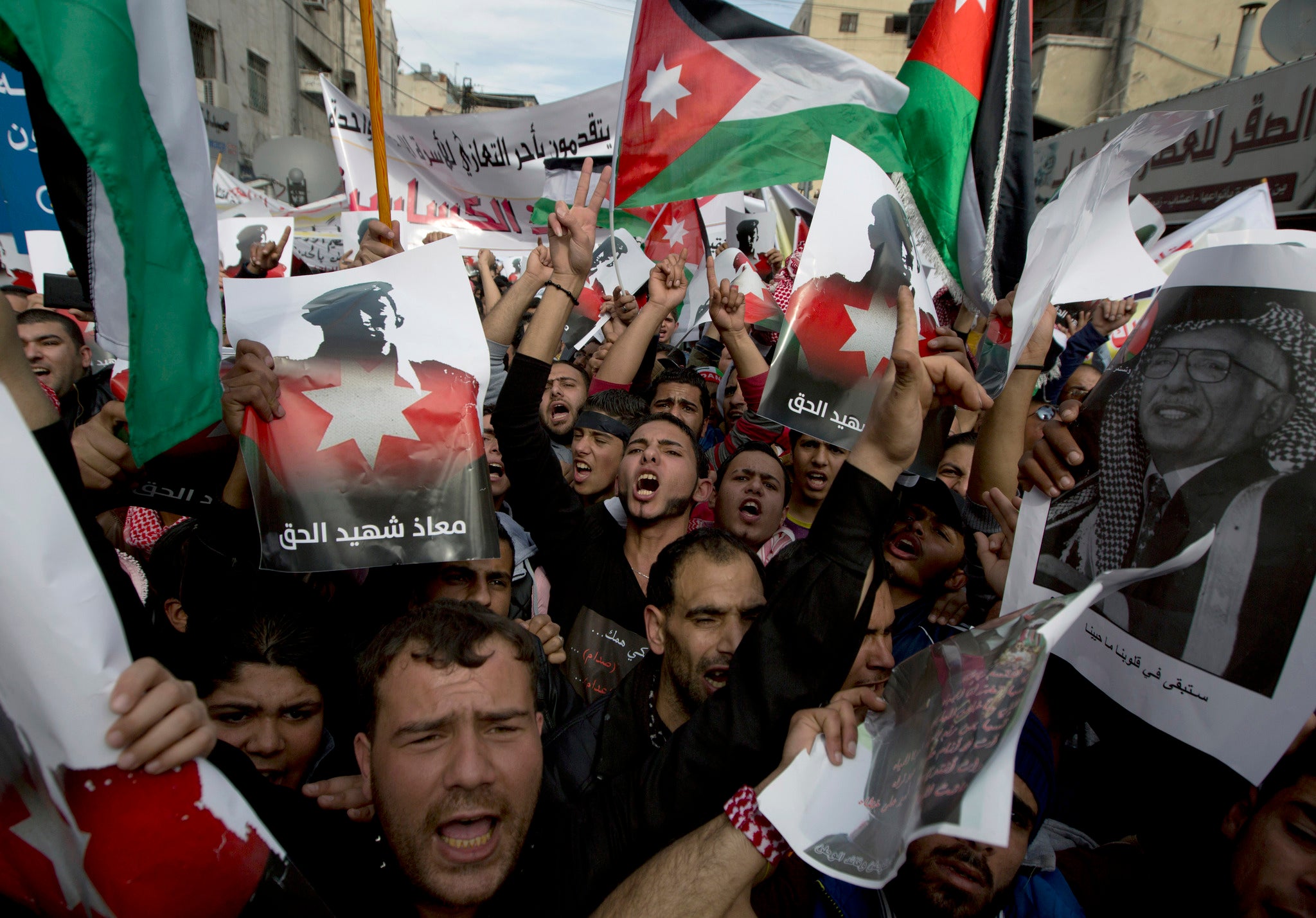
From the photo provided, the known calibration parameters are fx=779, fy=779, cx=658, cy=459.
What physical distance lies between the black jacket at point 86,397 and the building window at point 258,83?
2351cm

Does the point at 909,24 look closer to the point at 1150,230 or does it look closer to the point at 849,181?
the point at 1150,230

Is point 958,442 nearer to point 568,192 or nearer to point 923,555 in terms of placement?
point 923,555

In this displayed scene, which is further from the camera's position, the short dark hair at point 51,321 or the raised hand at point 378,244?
the short dark hair at point 51,321

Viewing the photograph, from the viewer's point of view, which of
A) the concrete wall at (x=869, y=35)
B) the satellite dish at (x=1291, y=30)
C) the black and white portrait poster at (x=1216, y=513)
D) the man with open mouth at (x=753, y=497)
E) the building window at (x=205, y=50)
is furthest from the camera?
the concrete wall at (x=869, y=35)

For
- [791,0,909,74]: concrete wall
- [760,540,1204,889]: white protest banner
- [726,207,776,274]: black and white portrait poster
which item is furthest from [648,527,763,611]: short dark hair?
[791,0,909,74]: concrete wall

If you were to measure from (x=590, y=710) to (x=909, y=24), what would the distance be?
36.7m

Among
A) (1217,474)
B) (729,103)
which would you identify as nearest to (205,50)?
(729,103)

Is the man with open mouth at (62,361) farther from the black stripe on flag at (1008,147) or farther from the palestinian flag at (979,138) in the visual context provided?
the black stripe on flag at (1008,147)

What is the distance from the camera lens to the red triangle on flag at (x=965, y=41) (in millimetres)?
2738

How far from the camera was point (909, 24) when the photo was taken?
32.0m

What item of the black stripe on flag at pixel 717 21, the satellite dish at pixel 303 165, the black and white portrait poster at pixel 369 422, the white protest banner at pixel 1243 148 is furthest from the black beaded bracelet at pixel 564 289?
the satellite dish at pixel 303 165

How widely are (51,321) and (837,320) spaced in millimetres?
3752

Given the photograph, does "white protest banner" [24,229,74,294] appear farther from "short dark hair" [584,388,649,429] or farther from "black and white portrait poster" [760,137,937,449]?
"black and white portrait poster" [760,137,937,449]

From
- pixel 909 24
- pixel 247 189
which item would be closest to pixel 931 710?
pixel 247 189
